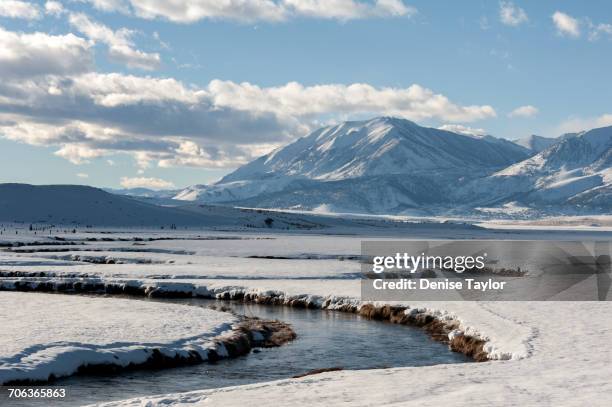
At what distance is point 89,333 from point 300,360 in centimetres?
927

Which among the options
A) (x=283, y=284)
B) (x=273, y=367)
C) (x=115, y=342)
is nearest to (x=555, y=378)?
(x=273, y=367)

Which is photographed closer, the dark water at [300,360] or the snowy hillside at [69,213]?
the dark water at [300,360]

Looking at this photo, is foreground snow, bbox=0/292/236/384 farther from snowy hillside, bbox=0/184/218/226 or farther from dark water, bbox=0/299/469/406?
snowy hillside, bbox=0/184/218/226

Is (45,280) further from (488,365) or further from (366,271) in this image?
(488,365)

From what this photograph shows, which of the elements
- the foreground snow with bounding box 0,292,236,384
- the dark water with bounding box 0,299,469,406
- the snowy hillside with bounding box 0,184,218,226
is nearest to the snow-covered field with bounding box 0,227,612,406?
the foreground snow with bounding box 0,292,236,384

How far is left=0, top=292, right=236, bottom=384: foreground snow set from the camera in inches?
988

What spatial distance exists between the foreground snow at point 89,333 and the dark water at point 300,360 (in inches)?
42.2

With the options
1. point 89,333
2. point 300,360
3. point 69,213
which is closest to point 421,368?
point 300,360

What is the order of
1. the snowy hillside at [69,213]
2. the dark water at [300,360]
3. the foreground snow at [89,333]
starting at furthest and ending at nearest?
the snowy hillside at [69,213] < the foreground snow at [89,333] < the dark water at [300,360]

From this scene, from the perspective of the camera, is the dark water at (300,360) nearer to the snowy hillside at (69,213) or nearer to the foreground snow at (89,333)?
Answer: the foreground snow at (89,333)

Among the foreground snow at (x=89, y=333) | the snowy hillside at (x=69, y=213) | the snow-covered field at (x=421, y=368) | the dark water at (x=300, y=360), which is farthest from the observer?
the snowy hillside at (x=69, y=213)

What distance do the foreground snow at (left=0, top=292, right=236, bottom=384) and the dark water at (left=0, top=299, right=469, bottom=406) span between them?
3.52 ft

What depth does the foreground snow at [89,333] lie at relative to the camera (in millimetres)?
25094

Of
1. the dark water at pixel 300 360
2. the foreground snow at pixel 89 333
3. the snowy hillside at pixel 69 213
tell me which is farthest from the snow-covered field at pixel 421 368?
the snowy hillside at pixel 69 213
